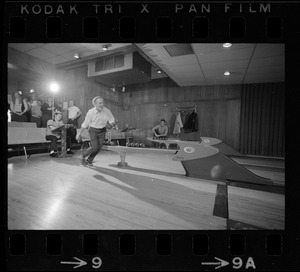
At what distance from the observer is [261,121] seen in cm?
181

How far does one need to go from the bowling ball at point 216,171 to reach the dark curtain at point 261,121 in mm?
520

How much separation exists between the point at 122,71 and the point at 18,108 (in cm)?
155

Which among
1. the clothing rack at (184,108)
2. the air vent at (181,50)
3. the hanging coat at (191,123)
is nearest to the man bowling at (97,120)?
the clothing rack at (184,108)

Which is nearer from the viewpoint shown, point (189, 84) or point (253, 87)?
point (253, 87)

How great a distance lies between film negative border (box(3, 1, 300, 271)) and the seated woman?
1.10 m

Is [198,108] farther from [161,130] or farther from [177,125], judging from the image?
[161,130]
